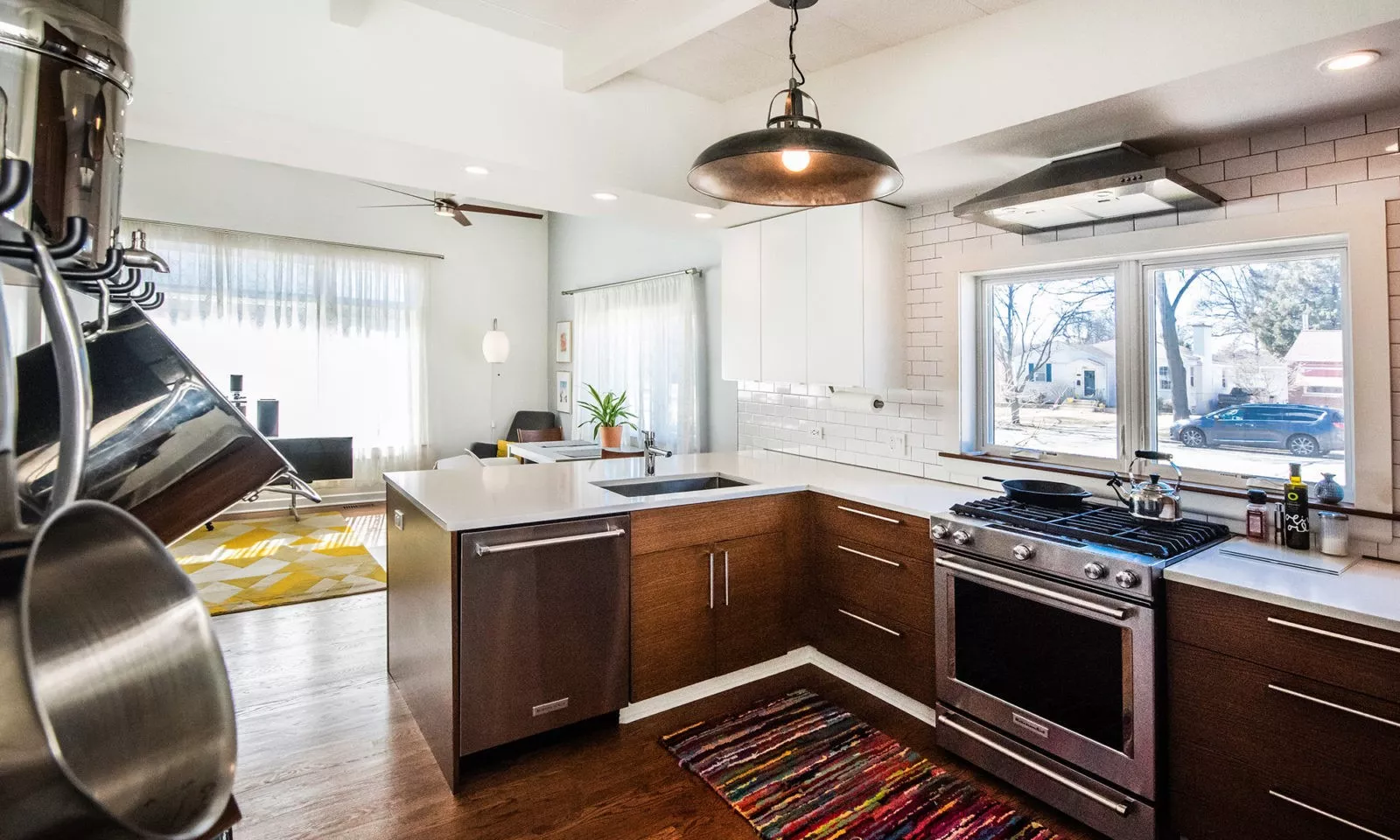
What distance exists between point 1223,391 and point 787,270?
1907 mm

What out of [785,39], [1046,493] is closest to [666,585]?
[1046,493]

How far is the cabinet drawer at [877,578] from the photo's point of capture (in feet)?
8.39

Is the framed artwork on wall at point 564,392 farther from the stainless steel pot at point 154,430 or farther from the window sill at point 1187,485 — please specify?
Result: the stainless steel pot at point 154,430

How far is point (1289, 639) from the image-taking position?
65.5 inches

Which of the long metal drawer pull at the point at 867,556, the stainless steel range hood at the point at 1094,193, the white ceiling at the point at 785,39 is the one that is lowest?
the long metal drawer pull at the point at 867,556

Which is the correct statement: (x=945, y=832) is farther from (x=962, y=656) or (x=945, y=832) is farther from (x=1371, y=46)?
(x=1371, y=46)

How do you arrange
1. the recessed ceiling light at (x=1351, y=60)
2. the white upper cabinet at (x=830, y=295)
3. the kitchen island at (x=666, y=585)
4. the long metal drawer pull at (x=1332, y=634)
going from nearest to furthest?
the long metal drawer pull at (x=1332, y=634) → the recessed ceiling light at (x=1351, y=60) → the kitchen island at (x=666, y=585) → the white upper cabinet at (x=830, y=295)

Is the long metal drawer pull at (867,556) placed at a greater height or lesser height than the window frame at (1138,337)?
lesser

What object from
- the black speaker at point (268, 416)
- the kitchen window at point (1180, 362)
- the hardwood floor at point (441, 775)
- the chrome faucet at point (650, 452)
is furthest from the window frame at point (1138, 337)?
the black speaker at point (268, 416)

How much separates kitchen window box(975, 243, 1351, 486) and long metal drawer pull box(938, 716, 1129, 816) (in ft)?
3.88

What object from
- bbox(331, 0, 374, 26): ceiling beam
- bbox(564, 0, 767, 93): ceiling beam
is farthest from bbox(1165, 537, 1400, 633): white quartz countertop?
bbox(331, 0, 374, 26): ceiling beam

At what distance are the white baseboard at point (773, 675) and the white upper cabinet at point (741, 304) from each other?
4.86 ft

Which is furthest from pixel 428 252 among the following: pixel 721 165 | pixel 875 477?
pixel 721 165

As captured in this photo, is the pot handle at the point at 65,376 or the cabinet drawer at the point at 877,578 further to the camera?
the cabinet drawer at the point at 877,578
